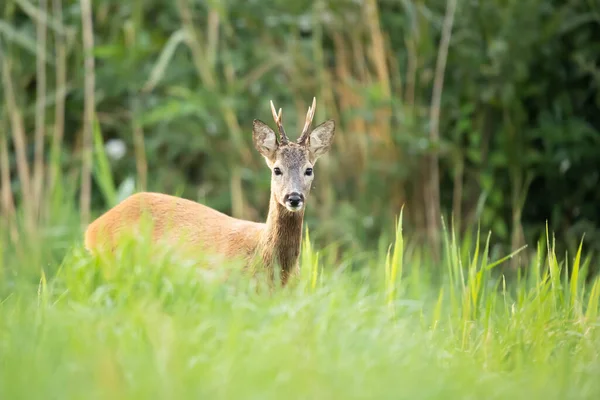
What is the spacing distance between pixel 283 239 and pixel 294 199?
0.23 meters

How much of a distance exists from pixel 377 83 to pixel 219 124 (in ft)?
3.44

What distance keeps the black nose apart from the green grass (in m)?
0.34

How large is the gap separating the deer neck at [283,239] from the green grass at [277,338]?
226 mm

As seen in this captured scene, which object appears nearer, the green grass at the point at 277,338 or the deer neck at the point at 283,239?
the green grass at the point at 277,338

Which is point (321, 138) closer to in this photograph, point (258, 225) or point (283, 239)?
point (258, 225)

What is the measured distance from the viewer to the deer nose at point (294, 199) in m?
4.56

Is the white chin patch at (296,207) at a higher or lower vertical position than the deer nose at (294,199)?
lower

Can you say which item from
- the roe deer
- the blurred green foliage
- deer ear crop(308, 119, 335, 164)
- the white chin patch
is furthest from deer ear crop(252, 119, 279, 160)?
the blurred green foliage

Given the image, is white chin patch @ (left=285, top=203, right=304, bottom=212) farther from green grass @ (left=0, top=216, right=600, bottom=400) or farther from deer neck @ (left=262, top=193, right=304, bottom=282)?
green grass @ (left=0, top=216, right=600, bottom=400)

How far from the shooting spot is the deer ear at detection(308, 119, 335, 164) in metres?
5.05

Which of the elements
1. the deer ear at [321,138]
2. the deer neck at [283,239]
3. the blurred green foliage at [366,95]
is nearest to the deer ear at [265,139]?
the deer ear at [321,138]

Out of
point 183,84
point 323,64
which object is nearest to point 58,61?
point 183,84

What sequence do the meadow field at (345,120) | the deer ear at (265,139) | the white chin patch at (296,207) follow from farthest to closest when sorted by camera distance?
the meadow field at (345,120) < the deer ear at (265,139) < the white chin patch at (296,207)

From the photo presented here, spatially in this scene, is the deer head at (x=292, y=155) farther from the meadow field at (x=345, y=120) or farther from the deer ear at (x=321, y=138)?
the meadow field at (x=345, y=120)
